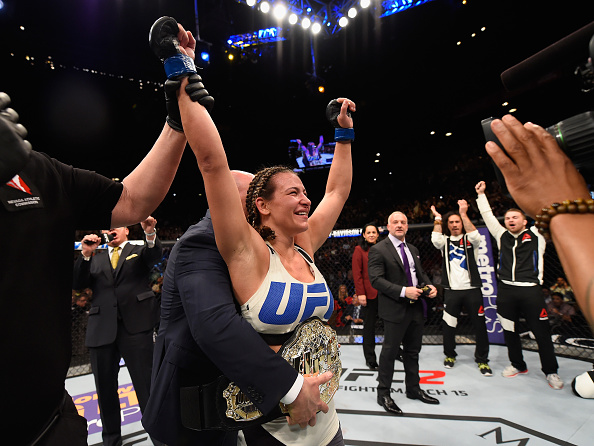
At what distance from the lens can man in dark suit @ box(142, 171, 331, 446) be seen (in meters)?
0.97

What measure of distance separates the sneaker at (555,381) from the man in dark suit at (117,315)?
12.6ft

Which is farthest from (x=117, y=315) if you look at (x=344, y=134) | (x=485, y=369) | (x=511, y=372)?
(x=511, y=372)

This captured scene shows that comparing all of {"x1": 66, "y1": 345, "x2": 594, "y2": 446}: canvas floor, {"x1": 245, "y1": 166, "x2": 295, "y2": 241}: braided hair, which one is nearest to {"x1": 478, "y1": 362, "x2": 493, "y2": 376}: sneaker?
{"x1": 66, "y1": 345, "x2": 594, "y2": 446}: canvas floor

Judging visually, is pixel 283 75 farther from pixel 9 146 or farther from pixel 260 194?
pixel 9 146

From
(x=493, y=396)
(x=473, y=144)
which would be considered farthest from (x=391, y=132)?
(x=493, y=396)

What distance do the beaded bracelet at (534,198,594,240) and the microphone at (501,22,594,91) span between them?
0.75 ft

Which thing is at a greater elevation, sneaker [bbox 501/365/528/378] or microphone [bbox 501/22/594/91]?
microphone [bbox 501/22/594/91]

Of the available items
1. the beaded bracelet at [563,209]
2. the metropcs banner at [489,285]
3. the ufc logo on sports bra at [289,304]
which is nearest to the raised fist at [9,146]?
the ufc logo on sports bra at [289,304]

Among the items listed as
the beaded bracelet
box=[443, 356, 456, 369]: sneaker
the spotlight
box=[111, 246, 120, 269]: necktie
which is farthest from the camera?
the spotlight

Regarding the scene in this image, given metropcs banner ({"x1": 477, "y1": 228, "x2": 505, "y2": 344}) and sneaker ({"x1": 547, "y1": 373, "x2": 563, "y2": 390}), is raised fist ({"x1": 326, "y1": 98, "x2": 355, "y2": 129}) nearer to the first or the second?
sneaker ({"x1": 547, "y1": 373, "x2": 563, "y2": 390})

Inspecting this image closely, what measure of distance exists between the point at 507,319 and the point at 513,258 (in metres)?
0.71

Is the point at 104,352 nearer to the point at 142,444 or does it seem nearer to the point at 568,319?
the point at 142,444

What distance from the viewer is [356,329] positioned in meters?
5.70

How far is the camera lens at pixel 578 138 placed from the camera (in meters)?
0.58
